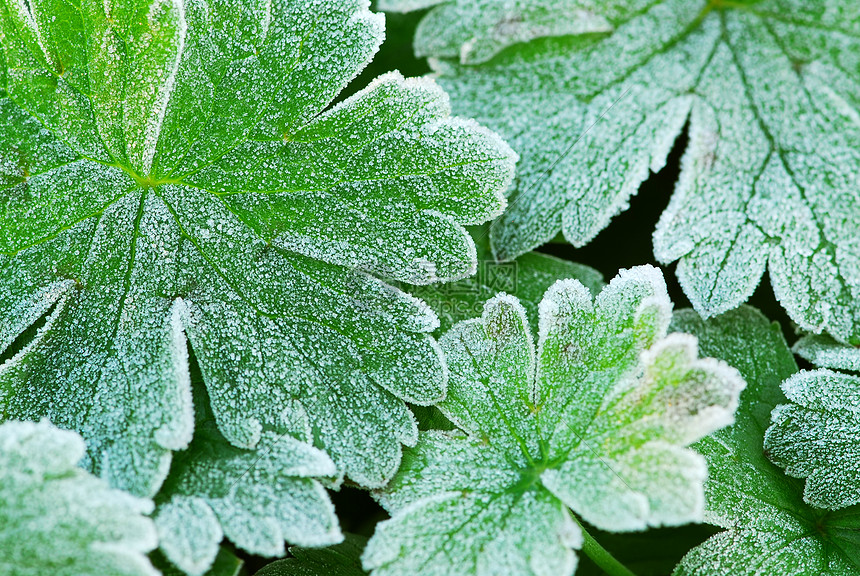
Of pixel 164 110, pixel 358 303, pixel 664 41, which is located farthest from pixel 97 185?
pixel 664 41

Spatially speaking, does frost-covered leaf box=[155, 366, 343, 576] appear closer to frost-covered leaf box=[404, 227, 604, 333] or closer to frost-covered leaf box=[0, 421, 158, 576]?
frost-covered leaf box=[0, 421, 158, 576]

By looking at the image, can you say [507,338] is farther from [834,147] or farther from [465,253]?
[834,147]

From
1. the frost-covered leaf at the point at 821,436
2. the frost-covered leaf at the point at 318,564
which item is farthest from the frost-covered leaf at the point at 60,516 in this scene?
the frost-covered leaf at the point at 821,436

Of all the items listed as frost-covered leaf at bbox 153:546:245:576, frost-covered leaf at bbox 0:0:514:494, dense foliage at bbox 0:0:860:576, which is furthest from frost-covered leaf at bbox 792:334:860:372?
frost-covered leaf at bbox 153:546:245:576

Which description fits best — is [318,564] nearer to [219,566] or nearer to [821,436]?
[219,566]

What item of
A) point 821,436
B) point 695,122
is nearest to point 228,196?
point 695,122

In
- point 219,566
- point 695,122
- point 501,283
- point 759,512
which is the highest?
point 695,122
